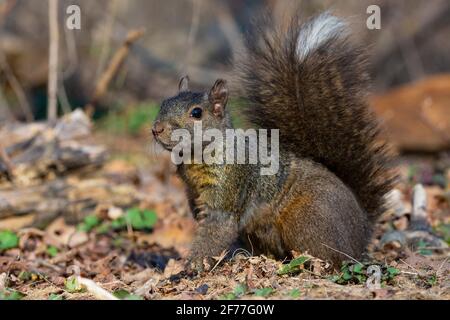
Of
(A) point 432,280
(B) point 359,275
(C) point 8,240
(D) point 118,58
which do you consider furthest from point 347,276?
(D) point 118,58

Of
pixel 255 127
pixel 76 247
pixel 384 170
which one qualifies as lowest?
pixel 76 247

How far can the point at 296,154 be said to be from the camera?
4699 millimetres

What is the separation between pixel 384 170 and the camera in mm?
4836

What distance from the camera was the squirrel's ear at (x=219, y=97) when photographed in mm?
4551

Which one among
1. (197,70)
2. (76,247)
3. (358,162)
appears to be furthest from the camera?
(197,70)

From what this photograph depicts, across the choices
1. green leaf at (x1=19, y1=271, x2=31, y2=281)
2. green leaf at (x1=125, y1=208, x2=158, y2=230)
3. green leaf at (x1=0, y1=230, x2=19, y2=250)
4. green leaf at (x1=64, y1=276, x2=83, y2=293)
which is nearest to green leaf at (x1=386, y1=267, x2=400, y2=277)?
green leaf at (x1=64, y1=276, x2=83, y2=293)

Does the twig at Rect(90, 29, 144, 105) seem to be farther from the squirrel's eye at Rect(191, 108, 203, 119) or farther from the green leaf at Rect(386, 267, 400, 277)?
the green leaf at Rect(386, 267, 400, 277)

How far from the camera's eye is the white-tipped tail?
455 cm

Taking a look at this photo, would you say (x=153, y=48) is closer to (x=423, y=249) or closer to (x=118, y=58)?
(x=118, y=58)

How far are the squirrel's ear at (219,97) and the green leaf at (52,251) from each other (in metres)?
1.94

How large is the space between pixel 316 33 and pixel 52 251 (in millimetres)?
2776
